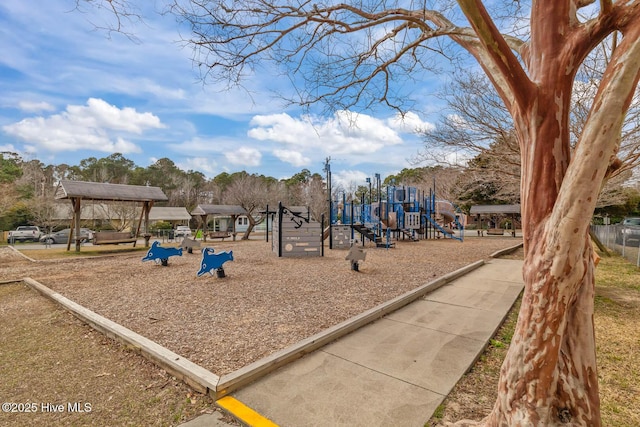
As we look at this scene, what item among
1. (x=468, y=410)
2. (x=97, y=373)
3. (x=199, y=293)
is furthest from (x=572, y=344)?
(x=199, y=293)

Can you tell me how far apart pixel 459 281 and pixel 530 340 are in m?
6.22

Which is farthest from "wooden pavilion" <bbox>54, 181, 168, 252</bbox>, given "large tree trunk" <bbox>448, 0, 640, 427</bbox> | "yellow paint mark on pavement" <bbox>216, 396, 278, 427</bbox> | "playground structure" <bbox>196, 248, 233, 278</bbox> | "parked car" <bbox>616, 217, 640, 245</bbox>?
"parked car" <bbox>616, 217, 640, 245</bbox>

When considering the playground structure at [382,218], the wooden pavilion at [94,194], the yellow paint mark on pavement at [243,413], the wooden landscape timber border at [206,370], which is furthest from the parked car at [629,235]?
the wooden pavilion at [94,194]

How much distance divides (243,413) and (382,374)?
1.41 m

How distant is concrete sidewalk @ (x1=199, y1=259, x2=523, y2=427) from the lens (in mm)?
2508

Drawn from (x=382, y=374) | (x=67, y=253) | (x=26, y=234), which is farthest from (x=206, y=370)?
(x=26, y=234)

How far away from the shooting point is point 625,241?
41.7 ft

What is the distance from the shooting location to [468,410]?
2.58 meters

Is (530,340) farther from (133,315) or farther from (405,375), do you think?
(133,315)

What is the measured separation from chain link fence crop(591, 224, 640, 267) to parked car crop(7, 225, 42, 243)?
37711mm

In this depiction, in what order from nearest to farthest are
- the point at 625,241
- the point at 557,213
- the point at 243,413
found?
the point at 557,213, the point at 243,413, the point at 625,241

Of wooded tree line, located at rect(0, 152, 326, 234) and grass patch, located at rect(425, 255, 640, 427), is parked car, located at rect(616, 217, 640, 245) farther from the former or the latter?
wooded tree line, located at rect(0, 152, 326, 234)

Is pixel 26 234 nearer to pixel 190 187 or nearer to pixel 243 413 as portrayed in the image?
pixel 190 187

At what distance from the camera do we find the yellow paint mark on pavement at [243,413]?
2.39 m
